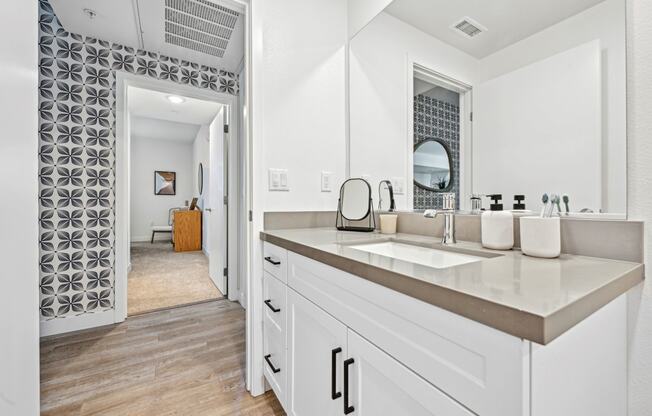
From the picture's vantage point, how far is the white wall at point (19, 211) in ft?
2.21

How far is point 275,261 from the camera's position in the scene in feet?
4.13

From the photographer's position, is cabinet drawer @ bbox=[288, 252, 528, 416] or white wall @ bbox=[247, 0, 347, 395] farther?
white wall @ bbox=[247, 0, 347, 395]

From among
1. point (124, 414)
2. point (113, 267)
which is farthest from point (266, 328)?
point (113, 267)

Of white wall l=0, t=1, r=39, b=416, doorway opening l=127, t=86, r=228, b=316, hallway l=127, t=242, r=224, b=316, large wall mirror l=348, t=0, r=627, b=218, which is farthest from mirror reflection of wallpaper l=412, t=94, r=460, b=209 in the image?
hallway l=127, t=242, r=224, b=316

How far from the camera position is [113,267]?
7.52 ft

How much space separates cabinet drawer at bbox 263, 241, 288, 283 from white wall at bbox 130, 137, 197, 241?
240 inches

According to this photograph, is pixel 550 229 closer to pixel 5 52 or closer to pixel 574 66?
pixel 574 66

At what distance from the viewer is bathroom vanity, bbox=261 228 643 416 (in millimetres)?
400

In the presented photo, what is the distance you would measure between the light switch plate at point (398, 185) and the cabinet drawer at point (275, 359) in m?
0.92

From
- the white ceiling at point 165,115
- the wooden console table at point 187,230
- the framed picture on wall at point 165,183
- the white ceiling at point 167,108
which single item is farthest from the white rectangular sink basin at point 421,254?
the framed picture on wall at point 165,183

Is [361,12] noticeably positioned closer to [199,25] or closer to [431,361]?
[199,25]

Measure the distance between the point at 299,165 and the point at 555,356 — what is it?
1338 millimetres

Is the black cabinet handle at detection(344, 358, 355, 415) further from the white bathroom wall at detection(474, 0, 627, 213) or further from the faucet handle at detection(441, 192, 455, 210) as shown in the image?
the white bathroom wall at detection(474, 0, 627, 213)

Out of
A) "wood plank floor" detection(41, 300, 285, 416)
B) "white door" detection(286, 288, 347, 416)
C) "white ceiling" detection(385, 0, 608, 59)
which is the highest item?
"white ceiling" detection(385, 0, 608, 59)
